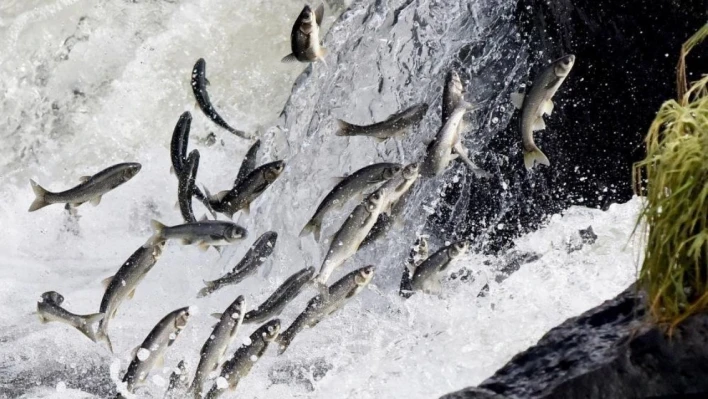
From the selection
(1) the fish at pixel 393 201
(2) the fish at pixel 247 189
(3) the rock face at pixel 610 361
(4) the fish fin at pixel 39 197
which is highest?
(4) the fish fin at pixel 39 197

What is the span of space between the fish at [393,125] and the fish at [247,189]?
0.43m

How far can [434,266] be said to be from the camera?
525cm

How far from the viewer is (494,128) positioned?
646cm

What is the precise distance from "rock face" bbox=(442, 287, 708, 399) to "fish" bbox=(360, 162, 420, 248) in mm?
1825

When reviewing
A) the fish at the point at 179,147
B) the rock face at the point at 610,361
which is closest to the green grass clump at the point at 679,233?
the rock face at the point at 610,361

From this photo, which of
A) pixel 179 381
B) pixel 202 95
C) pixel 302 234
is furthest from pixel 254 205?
pixel 179 381

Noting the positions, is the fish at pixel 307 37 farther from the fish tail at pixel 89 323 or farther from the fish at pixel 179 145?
the fish tail at pixel 89 323

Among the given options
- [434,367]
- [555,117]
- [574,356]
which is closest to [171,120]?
[555,117]

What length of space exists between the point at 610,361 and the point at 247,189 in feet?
9.08

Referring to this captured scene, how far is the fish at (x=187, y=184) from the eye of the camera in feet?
18.3

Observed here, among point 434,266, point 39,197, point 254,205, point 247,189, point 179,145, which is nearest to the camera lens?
point 434,266

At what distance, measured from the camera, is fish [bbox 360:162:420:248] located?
5055mm

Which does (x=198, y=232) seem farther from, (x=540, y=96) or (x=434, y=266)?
(x=540, y=96)

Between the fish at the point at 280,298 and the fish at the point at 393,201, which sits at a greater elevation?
the fish at the point at 393,201
